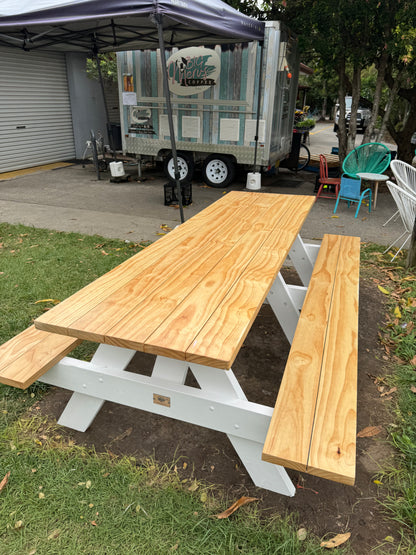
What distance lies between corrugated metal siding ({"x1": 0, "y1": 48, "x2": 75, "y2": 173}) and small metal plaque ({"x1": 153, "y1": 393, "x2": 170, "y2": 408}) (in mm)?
9597

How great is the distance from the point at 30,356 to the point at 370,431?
72.5 inches

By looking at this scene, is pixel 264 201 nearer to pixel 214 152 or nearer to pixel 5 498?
pixel 5 498

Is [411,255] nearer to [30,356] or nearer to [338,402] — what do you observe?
[338,402]

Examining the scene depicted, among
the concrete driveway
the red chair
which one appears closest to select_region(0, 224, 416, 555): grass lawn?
the concrete driveway

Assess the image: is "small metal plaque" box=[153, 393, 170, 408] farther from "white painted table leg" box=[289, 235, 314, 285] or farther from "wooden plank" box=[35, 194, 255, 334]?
"white painted table leg" box=[289, 235, 314, 285]

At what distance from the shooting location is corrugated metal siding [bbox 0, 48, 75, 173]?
31.2ft

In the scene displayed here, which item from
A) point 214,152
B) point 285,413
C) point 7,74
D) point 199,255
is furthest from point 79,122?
point 285,413

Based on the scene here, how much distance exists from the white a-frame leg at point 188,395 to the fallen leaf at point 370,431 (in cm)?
64

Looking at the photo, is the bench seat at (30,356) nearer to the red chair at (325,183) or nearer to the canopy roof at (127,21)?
the canopy roof at (127,21)

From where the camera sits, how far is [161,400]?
6.04ft

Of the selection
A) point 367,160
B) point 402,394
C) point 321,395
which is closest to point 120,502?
point 321,395

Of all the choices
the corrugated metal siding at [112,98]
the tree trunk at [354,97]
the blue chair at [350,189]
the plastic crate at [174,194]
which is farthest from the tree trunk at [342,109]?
the corrugated metal siding at [112,98]

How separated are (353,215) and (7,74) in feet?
27.2

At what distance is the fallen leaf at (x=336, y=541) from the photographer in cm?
166
